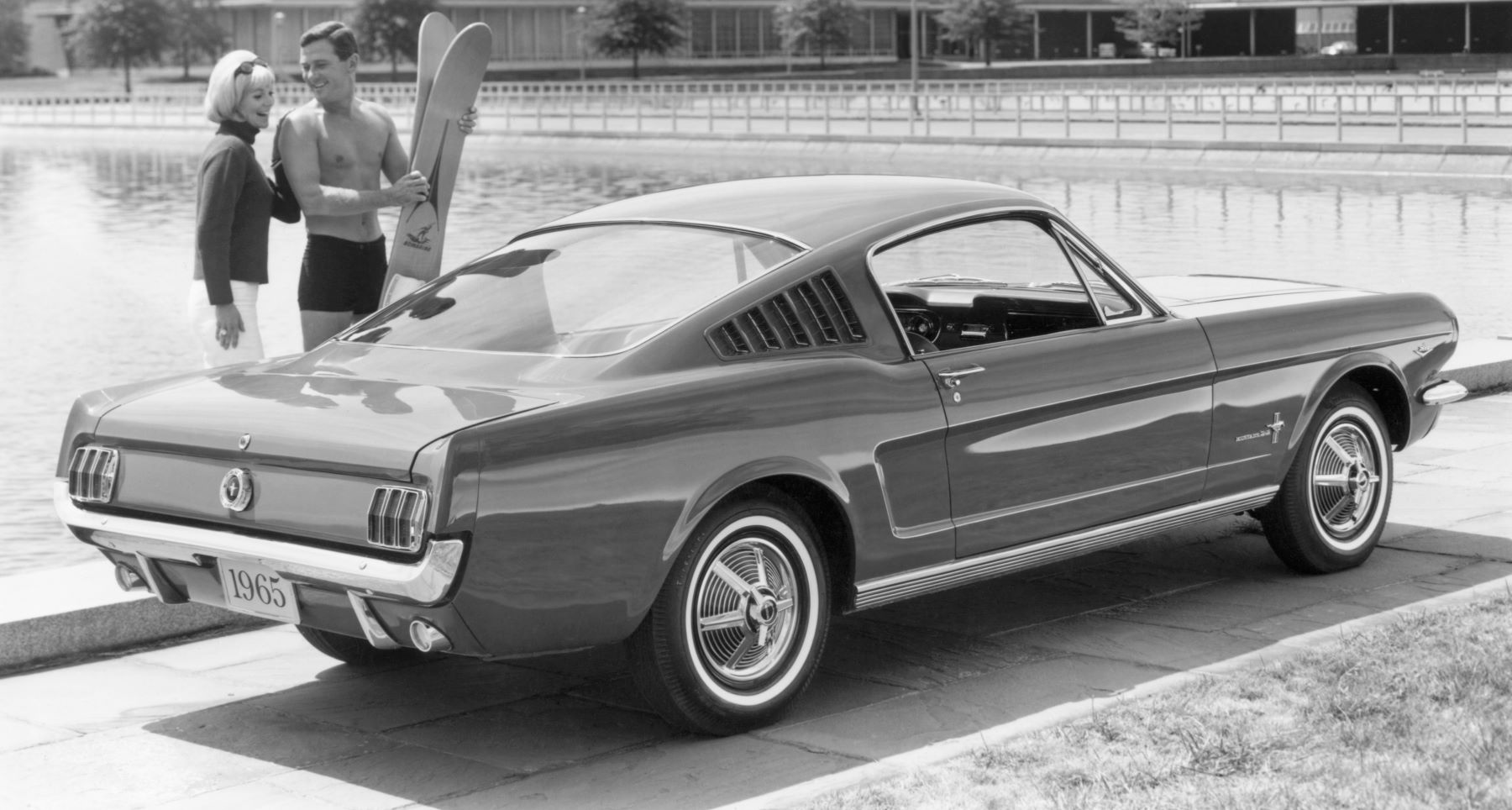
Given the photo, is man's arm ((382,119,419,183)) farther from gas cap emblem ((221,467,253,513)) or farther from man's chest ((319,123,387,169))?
gas cap emblem ((221,467,253,513))

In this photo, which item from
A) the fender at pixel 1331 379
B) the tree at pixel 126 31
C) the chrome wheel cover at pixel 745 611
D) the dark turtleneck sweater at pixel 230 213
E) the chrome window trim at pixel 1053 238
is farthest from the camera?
the tree at pixel 126 31

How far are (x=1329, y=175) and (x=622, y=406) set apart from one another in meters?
32.3

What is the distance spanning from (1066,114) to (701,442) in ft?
125

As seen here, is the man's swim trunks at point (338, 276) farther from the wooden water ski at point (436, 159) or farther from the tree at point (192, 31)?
the tree at point (192, 31)

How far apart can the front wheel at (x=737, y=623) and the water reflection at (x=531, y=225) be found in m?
0.83

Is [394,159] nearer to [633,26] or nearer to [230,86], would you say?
[230,86]

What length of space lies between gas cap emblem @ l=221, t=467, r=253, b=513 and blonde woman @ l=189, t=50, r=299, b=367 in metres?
2.32

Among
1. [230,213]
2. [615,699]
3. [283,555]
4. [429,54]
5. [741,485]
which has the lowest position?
[615,699]

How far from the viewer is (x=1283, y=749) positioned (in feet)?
14.8

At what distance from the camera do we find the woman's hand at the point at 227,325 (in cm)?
702

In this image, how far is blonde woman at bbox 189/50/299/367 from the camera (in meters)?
6.98

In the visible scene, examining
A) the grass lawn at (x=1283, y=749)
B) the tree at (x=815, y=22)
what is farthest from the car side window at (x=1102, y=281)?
the tree at (x=815, y=22)

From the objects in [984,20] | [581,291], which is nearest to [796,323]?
[581,291]

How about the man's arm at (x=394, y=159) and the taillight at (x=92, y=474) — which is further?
the man's arm at (x=394, y=159)
